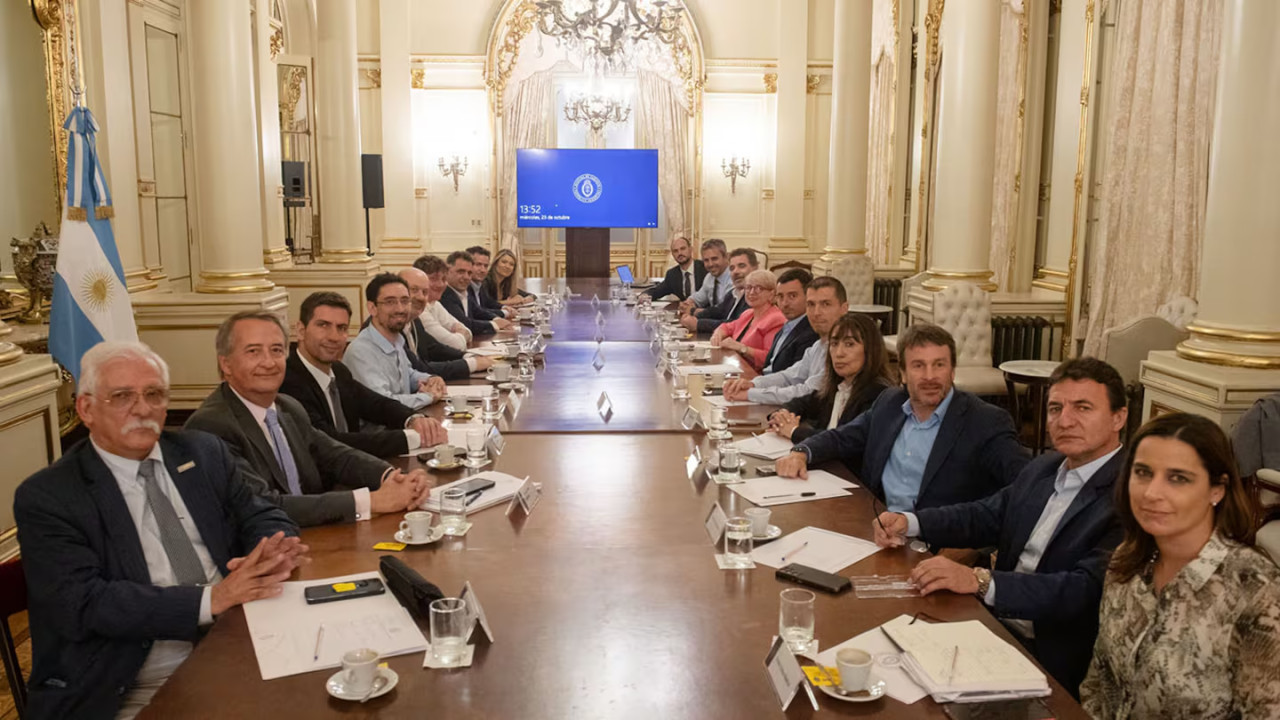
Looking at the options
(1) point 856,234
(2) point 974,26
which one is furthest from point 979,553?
(1) point 856,234

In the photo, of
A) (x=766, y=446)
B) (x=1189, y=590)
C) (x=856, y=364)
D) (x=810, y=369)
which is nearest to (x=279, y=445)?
(x=766, y=446)

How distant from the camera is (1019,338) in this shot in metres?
7.71

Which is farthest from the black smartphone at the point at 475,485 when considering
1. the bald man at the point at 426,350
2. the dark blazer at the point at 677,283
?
the dark blazer at the point at 677,283

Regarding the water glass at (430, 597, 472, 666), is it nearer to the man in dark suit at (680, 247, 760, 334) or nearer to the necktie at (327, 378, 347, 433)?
the necktie at (327, 378, 347, 433)

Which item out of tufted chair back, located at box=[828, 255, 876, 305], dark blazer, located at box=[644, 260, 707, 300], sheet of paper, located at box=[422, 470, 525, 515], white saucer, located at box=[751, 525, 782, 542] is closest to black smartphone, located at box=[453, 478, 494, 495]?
sheet of paper, located at box=[422, 470, 525, 515]

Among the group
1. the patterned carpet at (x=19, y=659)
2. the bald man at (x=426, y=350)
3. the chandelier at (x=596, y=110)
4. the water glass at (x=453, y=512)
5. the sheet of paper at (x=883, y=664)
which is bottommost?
the patterned carpet at (x=19, y=659)

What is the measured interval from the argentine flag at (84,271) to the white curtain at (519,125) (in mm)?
7913

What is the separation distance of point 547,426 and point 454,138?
10.2 metres

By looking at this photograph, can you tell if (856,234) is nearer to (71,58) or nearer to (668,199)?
(668,199)

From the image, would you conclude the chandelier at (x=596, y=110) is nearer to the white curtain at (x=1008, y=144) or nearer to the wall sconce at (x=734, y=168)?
the wall sconce at (x=734, y=168)

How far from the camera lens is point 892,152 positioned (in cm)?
1148

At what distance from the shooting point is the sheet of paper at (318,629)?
1.98 metres

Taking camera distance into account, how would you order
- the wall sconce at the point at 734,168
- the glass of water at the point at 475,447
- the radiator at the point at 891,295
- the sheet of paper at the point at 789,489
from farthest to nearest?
the wall sconce at the point at 734,168, the radiator at the point at 891,295, the glass of water at the point at 475,447, the sheet of paper at the point at 789,489

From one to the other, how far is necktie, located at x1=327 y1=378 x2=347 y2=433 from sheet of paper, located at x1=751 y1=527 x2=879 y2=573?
78.1 inches
